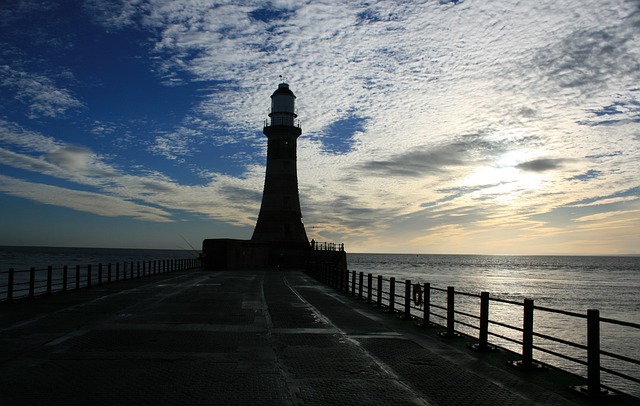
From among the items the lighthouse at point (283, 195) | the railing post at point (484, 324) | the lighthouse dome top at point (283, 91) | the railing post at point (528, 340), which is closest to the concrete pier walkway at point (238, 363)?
the railing post at point (528, 340)

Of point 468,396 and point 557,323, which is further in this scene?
point 557,323

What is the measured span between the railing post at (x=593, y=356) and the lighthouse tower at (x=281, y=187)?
5919 centimetres

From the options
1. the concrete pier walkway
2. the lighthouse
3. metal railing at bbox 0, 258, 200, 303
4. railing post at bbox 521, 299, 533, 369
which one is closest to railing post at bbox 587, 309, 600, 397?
the concrete pier walkway

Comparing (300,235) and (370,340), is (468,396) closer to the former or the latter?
(370,340)

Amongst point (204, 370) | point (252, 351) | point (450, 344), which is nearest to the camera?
point (204, 370)

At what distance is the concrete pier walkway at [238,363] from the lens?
733cm

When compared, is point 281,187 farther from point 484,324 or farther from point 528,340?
point 528,340

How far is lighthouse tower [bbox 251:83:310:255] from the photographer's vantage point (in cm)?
6744

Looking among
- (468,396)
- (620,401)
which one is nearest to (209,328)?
(468,396)

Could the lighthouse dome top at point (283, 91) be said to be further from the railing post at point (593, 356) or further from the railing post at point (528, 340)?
the railing post at point (593, 356)

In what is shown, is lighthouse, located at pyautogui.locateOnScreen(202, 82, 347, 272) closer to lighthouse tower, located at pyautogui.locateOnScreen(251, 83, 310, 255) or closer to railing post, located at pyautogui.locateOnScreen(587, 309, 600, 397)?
lighthouse tower, located at pyautogui.locateOnScreen(251, 83, 310, 255)

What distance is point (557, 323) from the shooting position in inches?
1196

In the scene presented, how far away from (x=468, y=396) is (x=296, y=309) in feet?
35.8

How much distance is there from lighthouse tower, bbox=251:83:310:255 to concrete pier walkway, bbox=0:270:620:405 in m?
50.9
